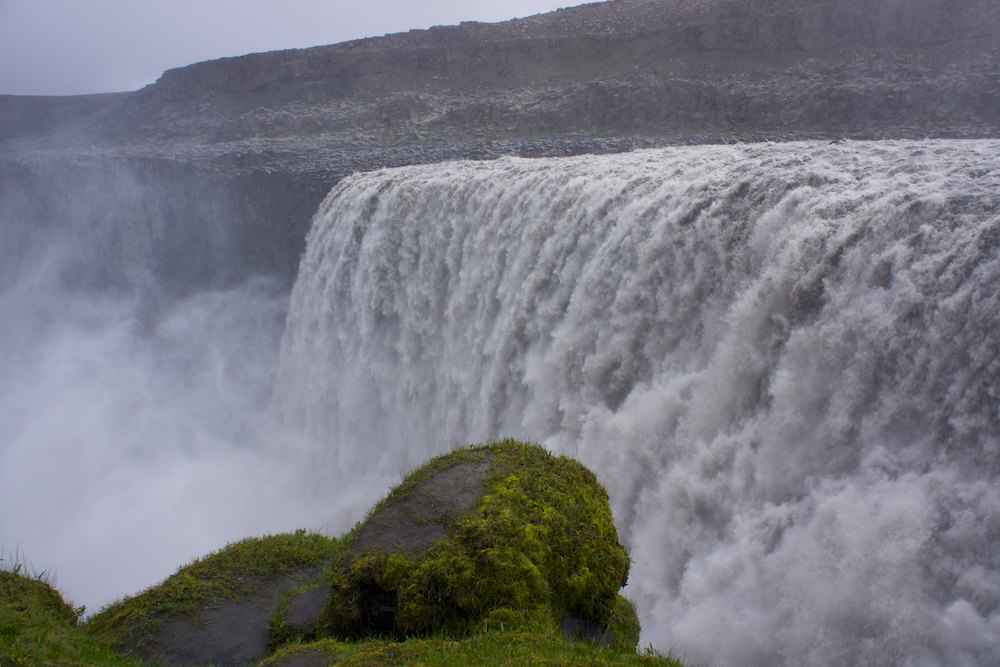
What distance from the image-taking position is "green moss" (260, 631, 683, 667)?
4.35 metres

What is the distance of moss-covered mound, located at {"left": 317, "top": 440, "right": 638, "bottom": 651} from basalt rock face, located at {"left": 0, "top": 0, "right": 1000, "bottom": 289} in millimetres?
20970

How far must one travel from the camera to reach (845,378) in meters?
7.30

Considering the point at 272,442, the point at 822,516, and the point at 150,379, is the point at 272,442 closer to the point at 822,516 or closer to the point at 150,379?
the point at 150,379

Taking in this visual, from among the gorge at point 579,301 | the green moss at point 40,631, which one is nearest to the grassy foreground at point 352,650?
the green moss at point 40,631

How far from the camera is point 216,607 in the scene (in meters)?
6.99

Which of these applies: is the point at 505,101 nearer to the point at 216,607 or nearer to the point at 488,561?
the point at 216,607

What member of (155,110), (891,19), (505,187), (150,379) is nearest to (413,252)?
(505,187)

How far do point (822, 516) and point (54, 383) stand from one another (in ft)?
99.1

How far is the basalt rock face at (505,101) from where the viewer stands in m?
26.4

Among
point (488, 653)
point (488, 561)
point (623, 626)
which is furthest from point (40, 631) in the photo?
point (623, 626)

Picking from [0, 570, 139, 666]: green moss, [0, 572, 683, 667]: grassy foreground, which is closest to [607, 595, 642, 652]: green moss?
[0, 572, 683, 667]: grassy foreground

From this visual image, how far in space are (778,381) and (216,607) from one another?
211 inches

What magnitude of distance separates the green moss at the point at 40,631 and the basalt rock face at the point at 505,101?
23260mm

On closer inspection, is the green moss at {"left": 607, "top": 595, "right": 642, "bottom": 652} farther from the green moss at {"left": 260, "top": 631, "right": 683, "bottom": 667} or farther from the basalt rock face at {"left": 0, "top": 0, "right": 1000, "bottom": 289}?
the basalt rock face at {"left": 0, "top": 0, "right": 1000, "bottom": 289}
